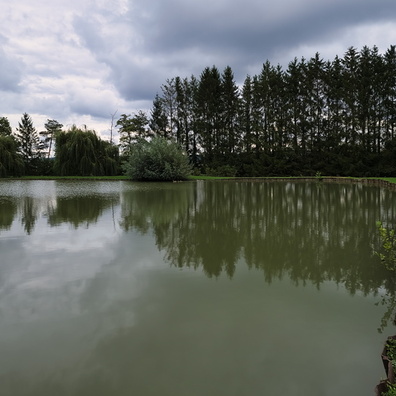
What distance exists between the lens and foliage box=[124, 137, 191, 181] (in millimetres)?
28422

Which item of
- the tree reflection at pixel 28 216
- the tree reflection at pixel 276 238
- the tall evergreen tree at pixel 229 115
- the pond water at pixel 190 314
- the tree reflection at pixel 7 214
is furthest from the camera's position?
the tall evergreen tree at pixel 229 115

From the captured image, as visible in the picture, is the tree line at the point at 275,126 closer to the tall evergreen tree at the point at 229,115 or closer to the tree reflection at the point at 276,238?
the tall evergreen tree at the point at 229,115

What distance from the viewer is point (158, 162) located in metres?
28.6

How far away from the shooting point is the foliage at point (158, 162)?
2842 cm

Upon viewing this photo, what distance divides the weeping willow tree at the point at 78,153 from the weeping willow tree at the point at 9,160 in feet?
13.4

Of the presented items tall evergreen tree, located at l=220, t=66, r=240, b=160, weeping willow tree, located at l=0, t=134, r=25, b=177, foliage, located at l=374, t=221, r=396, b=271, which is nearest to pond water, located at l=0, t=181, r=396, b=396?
foliage, located at l=374, t=221, r=396, b=271

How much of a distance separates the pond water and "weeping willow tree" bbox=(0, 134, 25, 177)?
29925 mm

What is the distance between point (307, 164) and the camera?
35.9 m

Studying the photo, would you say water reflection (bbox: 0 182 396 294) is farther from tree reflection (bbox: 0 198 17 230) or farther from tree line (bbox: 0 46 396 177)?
tree line (bbox: 0 46 396 177)

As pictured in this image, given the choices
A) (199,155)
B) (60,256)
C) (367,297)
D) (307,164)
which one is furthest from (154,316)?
(199,155)

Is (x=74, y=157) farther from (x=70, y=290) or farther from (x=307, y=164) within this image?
(x=70, y=290)

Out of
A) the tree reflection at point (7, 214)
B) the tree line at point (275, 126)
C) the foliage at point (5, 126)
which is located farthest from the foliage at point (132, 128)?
the tree reflection at point (7, 214)

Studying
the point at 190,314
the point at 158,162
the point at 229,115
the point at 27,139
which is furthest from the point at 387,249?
the point at 27,139

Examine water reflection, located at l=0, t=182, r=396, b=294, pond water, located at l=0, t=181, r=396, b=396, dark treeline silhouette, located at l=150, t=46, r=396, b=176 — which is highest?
dark treeline silhouette, located at l=150, t=46, r=396, b=176
